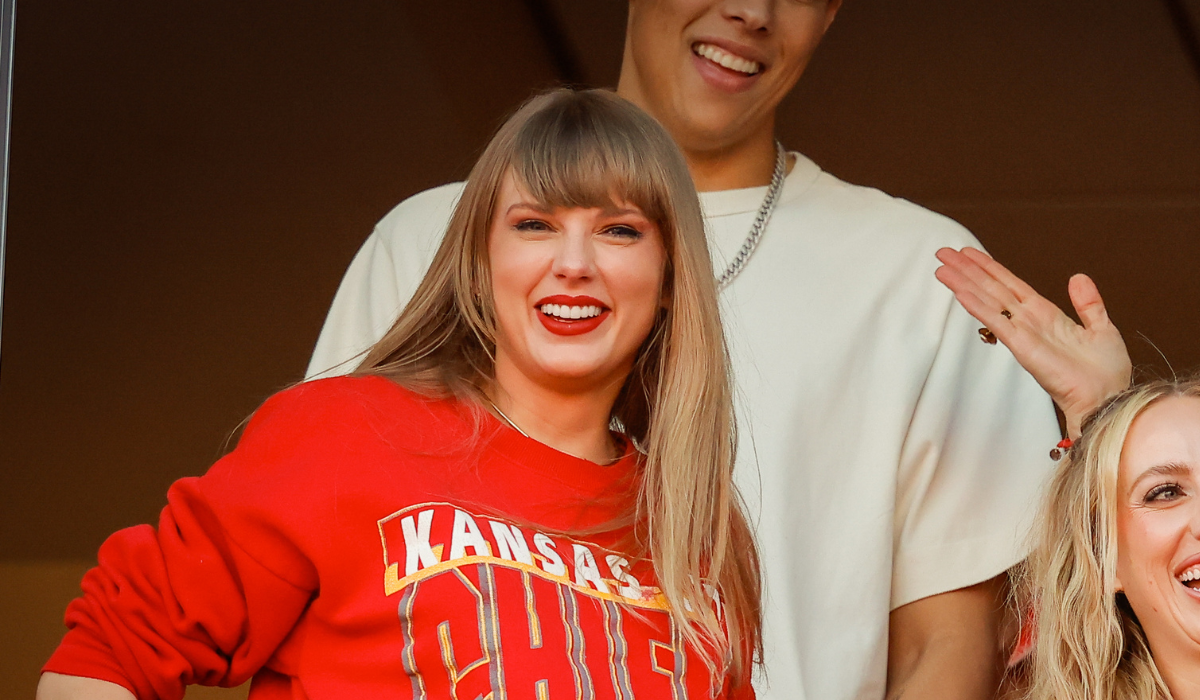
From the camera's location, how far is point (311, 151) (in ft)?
9.52

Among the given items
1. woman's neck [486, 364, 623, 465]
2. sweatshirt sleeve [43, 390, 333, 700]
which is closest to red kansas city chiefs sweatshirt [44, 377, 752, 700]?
sweatshirt sleeve [43, 390, 333, 700]

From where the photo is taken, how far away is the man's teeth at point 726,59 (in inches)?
84.0

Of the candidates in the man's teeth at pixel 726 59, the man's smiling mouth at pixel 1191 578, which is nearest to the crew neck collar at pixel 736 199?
the man's teeth at pixel 726 59

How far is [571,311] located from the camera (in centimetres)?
153

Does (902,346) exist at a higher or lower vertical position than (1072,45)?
lower

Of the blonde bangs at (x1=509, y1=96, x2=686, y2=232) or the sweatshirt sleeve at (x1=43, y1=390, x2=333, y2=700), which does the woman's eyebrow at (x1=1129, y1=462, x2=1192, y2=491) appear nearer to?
the blonde bangs at (x1=509, y1=96, x2=686, y2=232)

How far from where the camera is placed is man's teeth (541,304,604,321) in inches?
60.1

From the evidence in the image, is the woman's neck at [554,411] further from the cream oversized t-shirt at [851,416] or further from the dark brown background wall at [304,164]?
the dark brown background wall at [304,164]

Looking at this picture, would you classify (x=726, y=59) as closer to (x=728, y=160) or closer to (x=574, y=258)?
(x=728, y=160)

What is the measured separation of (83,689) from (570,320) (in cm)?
53

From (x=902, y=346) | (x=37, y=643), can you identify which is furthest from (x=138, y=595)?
(x=37, y=643)

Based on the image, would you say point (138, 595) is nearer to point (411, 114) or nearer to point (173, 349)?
point (173, 349)

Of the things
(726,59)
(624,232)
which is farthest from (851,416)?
(624,232)

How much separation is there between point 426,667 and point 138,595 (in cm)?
25
